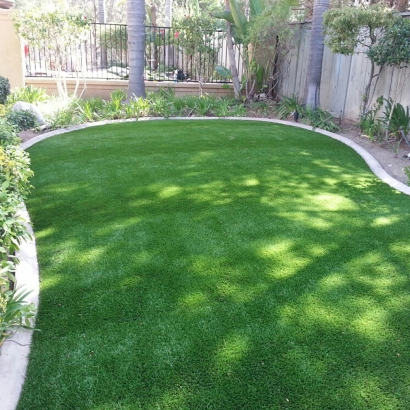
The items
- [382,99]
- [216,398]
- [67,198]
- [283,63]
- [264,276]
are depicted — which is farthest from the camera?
[283,63]

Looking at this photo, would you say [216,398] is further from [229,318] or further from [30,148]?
[30,148]

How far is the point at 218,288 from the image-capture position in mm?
3180

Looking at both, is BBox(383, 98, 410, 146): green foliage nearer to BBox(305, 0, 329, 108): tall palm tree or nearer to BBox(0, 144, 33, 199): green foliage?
BBox(305, 0, 329, 108): tall palm tree

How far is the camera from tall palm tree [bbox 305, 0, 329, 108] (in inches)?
364

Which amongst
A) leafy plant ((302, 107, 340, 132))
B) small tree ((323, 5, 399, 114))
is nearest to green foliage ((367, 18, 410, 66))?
small tree ((323, 5, 399, 114))

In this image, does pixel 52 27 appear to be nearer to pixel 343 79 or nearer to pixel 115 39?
pixel 343 79

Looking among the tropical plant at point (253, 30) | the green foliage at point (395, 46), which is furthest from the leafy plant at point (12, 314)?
the tropical plant at point (253, 30)

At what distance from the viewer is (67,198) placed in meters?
4.84

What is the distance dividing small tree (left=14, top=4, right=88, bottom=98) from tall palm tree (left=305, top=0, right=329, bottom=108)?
16.3ft

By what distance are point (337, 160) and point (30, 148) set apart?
15.8ft

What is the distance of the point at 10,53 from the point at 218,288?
9927mm

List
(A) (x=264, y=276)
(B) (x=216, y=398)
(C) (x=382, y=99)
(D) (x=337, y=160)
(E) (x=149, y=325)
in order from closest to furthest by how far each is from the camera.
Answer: (B) (x=216, y=398), (E) (x=149, y=325), (A) (x=264, y=276), (D) (x=337, y=160), (C) (x=382, y=99)

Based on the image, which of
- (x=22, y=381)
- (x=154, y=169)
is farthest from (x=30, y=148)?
(x=22, y=381)

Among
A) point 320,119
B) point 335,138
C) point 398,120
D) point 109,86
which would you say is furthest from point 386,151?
point 109,86
